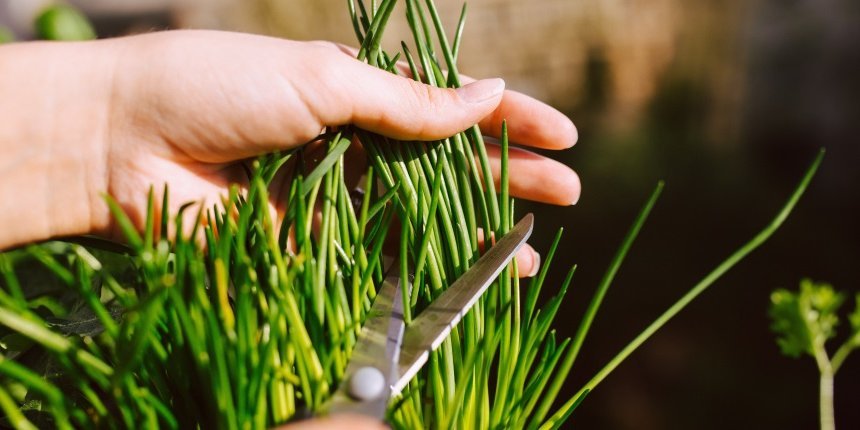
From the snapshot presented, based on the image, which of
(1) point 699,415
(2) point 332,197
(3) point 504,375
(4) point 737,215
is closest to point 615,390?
(1) point 699,415

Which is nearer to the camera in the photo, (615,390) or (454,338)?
(454,338)

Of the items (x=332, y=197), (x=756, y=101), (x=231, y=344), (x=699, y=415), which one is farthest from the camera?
(x=756, y=101)

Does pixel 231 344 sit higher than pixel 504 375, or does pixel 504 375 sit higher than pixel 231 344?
pixel 231 344

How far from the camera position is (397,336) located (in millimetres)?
458

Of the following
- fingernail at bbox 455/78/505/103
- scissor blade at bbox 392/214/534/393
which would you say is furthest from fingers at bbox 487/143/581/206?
scissor blade at bbox 392/214/534/393

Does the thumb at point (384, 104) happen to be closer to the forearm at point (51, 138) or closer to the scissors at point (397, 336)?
the scissors at point (397, 336)

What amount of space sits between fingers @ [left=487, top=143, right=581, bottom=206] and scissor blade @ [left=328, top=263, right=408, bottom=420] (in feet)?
0.91

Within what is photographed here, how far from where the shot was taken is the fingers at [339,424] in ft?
1.14

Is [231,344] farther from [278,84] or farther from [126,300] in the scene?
[278,84]

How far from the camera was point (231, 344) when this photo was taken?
37 centimetres

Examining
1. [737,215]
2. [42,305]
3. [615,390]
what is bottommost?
[615,390]

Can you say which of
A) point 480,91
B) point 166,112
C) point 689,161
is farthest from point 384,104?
point 689,161

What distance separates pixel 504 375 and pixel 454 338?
0.05 m

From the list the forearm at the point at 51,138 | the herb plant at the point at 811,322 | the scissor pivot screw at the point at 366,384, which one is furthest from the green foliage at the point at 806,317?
the forearm at the point at 51,138
